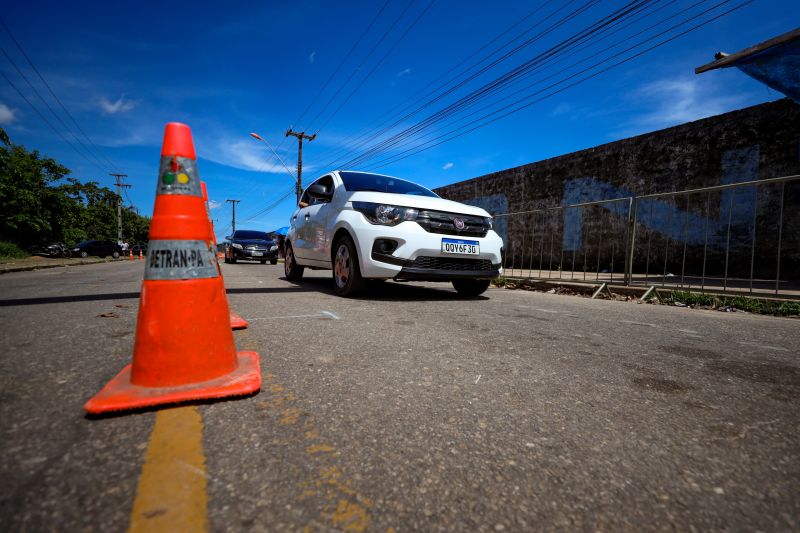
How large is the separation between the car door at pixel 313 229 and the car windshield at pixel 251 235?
9.51 metres

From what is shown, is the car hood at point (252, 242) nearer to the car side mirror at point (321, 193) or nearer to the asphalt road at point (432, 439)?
the car side mirror at point (321, 193)

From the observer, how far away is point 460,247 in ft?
13.3

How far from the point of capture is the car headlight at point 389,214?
3930mm

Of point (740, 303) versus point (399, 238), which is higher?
point (399, 238)

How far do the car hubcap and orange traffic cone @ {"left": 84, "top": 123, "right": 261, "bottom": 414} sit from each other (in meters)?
2.66

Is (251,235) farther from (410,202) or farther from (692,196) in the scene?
(692,196)

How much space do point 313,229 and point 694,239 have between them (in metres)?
8.10

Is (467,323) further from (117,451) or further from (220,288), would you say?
(117,451)

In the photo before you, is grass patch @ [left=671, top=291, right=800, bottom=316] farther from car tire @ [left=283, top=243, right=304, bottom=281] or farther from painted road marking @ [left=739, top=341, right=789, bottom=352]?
car tire @ [left=283, top=243, right=304, bottom=281]

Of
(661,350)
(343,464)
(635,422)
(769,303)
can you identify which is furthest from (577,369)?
(769,303)

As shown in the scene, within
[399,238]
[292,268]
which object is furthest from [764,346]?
[292,268]

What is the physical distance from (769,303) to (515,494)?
5.20 m

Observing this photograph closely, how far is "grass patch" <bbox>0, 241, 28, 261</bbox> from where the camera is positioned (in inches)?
856

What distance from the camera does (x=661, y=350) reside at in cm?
229
